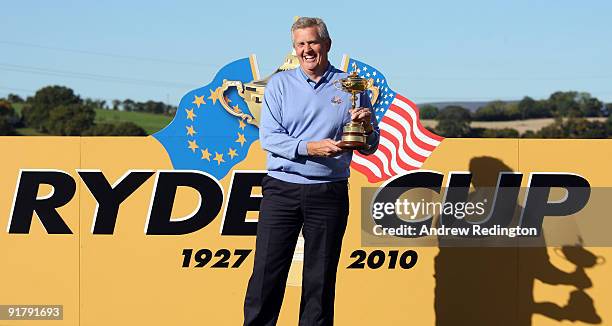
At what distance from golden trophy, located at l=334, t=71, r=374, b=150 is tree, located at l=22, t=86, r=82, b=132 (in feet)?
228

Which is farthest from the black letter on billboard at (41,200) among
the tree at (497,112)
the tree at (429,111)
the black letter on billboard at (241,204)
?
the tree at (497,112)

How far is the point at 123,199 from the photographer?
6312 mm

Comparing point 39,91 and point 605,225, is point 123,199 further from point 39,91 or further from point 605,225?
point 39,91

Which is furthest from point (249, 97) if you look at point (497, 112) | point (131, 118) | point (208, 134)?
point (497, 112)

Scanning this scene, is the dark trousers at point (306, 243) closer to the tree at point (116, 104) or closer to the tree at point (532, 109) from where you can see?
the tree at point (116, 104)

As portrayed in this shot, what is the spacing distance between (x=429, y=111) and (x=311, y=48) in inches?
3118

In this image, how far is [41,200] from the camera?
248 inches

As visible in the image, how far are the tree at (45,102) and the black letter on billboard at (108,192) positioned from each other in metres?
67.6

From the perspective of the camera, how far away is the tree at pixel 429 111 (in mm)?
80625

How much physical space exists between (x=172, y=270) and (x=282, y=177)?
186cm

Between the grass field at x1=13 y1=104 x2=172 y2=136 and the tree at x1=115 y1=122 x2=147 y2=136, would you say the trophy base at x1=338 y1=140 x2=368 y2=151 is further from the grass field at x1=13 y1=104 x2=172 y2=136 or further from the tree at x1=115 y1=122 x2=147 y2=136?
the grass field at x1=13 y1=104 x2=172 y2=136

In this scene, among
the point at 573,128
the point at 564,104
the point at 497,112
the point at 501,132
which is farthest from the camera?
the point at 564,104

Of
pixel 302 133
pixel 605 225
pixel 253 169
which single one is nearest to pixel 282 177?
pixel 302 133

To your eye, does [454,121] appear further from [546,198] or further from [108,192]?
[108,192]
